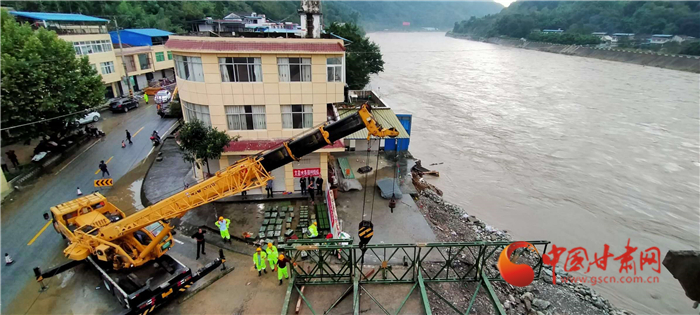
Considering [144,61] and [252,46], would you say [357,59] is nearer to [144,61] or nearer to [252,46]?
[144,61]

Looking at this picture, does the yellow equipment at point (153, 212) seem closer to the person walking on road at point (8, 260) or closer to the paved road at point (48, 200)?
the paved road at point (48, 200)

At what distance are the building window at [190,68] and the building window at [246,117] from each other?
70.5 inches

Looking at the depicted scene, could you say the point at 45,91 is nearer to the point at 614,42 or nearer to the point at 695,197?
the point at 695,197

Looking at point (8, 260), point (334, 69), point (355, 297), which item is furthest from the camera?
point (334, 69)

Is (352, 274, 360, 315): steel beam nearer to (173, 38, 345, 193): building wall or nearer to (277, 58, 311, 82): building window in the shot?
(173, 38, 345, 193): building wall

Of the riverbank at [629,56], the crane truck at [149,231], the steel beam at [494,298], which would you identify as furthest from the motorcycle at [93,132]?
the riverbank at [629,56]

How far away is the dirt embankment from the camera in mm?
11117

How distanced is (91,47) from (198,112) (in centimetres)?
2495

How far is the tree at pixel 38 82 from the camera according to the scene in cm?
1720

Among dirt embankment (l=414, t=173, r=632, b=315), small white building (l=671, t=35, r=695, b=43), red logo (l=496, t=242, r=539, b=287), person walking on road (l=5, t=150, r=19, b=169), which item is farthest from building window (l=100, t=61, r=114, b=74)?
small white building (l=671, t=35, r=695, b=43)

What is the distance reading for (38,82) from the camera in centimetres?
1800

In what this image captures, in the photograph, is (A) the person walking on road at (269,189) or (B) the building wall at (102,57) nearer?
(A) the person walking on road at (269,189)

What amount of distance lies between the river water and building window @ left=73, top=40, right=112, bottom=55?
30.8 m

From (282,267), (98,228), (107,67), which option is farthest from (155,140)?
(282,267)
